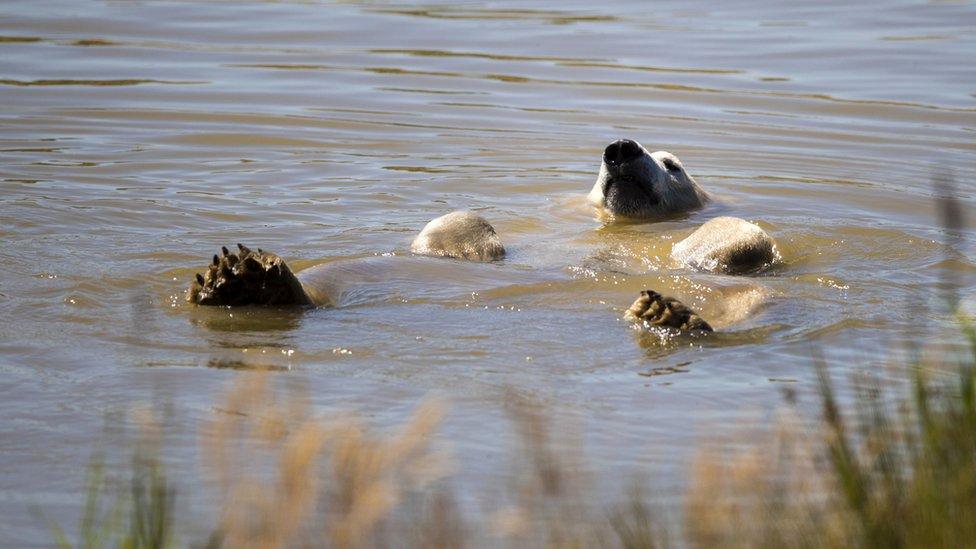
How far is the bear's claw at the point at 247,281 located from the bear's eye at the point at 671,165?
12.1 ft

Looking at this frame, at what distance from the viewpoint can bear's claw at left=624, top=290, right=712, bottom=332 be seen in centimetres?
615

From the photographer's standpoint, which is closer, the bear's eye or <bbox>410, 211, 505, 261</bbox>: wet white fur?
<bbox>410, 211, 505, 261</bbox>: wet white fur

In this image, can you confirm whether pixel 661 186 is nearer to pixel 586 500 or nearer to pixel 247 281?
pixel 247 281

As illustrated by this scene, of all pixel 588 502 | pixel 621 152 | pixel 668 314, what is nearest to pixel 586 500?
pixel 588 502

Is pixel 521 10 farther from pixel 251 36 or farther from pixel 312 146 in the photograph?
pixel 312 146

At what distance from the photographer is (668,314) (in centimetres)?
614

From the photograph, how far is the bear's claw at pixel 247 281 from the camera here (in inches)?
239

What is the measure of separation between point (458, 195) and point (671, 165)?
1.64m

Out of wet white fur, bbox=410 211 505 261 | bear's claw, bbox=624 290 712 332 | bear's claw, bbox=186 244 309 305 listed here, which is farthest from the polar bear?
bear's claw, bbox=186 244 309 305

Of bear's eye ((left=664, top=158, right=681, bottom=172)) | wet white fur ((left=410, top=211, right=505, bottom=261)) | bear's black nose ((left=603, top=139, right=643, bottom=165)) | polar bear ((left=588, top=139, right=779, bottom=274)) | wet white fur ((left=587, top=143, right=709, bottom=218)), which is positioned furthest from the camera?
bear's eye ((left=664, top=158, right=681, bottom=172))

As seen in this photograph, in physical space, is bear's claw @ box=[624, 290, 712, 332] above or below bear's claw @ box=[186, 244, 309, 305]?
below

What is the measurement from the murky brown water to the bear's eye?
0.41 meters

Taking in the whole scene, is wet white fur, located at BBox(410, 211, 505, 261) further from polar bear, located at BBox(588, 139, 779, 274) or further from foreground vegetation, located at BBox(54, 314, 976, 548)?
foreground vegetation, located at BBox(54, 314, 976, 548)

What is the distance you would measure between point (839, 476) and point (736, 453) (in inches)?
54.9
